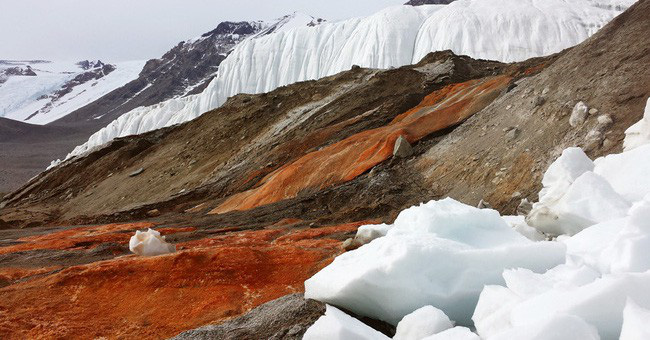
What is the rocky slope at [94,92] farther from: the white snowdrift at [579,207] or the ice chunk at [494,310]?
the ice chunk at [494,310]

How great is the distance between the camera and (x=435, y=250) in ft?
12.1

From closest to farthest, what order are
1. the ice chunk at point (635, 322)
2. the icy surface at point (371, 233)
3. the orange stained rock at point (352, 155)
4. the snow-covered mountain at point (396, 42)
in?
the ice chunk at point (635, 322) < the icy surface at point (371, 233) < the orange stained rock at point (352, 155) < the snow-covered mountain at point (396, 42)

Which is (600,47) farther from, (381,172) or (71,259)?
(71,259)

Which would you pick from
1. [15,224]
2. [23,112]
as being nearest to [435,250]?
[15,224]

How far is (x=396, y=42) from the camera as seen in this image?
49875 millimetres

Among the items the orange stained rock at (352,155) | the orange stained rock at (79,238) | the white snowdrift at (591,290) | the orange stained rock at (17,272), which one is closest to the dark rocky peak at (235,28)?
the orange stained rock at (352,155)

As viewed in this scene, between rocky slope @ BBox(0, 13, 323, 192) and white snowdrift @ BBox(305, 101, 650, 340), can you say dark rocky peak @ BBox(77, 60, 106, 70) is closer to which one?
rocky slope @ BBox(0, 13, 323, 192)

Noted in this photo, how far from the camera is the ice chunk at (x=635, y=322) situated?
2.24 metres

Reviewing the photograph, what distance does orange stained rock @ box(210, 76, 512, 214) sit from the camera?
13.9 m

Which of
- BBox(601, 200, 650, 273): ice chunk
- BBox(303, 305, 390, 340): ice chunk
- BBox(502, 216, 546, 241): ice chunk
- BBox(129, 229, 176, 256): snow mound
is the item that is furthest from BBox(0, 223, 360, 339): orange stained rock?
BBox(601, 200, 650, 273): ice chunk

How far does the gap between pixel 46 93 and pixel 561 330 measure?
16633cm

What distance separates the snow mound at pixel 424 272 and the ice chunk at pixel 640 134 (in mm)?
3218

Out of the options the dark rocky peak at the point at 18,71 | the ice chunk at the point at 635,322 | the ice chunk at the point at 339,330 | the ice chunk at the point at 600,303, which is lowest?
the ice chunk at the point at 339,330

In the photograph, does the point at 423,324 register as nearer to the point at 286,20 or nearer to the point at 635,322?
the point at 635,322
